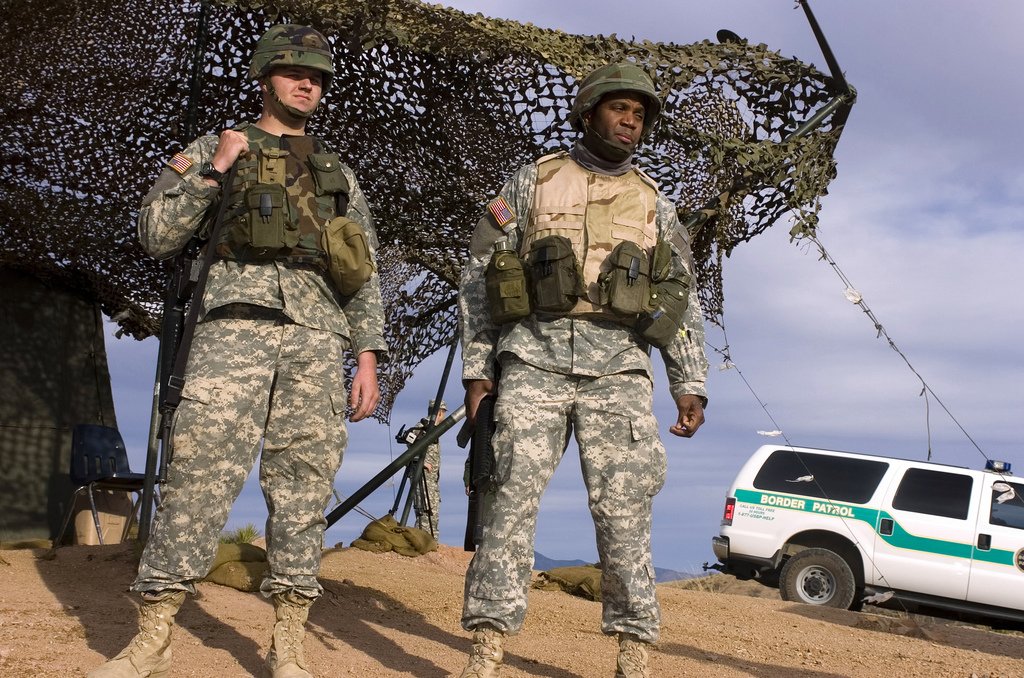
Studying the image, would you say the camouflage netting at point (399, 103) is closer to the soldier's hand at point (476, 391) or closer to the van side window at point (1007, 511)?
the soldier's hand at point (476, 391)

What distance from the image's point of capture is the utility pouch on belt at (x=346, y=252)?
3723 mm

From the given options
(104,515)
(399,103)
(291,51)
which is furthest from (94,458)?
(291,51)

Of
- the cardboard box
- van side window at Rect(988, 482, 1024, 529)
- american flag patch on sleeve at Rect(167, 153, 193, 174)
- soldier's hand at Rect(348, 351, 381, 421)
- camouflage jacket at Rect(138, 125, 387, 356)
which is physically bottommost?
the cardboard box

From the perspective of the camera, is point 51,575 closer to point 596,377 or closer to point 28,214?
point 28,214

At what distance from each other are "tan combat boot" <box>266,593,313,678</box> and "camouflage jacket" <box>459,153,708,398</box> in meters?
0.96

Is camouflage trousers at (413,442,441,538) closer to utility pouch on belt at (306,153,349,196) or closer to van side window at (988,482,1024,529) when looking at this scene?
van side window at (988,482,1024,529)

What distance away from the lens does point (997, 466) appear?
400 inches

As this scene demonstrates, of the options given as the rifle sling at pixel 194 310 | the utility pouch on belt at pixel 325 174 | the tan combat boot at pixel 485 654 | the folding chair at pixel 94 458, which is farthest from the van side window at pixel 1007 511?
the rifle sling at pixel 194 310

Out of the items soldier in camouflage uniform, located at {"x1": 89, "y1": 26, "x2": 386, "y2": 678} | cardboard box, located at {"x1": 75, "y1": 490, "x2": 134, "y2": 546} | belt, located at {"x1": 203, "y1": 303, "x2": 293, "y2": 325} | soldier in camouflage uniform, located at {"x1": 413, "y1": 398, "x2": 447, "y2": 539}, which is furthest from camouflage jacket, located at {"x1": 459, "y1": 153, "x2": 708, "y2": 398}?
soldier in camouflage uniform, located at {"x1": 413, "y1": 398, "x2": 447, "y2": 539}

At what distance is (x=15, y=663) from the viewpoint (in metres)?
3.79

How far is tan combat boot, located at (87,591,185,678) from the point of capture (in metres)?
3.42

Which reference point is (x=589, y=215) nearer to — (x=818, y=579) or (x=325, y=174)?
(x=325, y=174)

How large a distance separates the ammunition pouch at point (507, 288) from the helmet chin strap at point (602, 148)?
522mm

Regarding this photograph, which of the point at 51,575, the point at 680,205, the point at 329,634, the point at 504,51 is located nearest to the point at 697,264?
the point at 680,205
